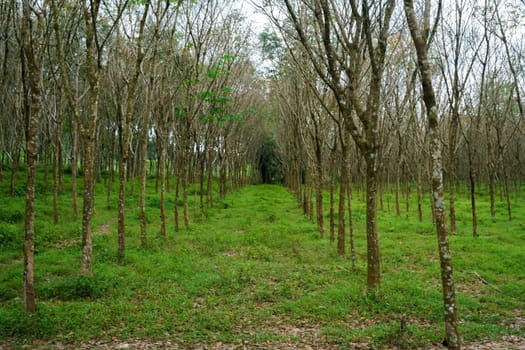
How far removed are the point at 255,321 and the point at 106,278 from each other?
3.87 m

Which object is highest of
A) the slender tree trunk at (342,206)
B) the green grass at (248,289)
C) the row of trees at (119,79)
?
the row of trees at (119,79)

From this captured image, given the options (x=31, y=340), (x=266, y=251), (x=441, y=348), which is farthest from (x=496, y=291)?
(x=31, y=340)

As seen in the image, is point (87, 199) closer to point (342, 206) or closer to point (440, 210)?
point (342, 206)

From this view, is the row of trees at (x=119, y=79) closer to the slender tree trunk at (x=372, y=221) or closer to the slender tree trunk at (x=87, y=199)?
the slender tree trunk at (x=87, y=199)

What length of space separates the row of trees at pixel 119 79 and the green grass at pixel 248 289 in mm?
890

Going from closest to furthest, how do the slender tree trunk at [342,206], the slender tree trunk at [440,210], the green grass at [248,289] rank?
1. the slender tree trunk at [440,210]
2. the green grass at [248,289]
3. the slender tree trunk at [342,206]

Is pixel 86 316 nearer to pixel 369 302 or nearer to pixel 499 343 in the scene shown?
pixel 369 302

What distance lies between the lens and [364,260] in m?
11.6

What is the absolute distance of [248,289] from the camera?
880 cm

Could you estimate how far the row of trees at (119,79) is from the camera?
834 cm

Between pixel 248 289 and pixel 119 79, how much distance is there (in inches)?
491

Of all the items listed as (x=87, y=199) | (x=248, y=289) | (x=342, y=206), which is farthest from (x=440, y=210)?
(x=87, y=199)

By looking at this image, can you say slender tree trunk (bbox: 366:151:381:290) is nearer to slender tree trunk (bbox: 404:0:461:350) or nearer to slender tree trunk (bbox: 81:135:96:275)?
slender tree trunk (bbox: 404:0:461:350)

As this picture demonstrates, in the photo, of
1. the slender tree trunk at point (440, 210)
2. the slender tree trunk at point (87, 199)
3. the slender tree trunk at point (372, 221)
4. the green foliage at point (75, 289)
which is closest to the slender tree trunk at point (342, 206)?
the slender tree trunk at point (372, 221)
